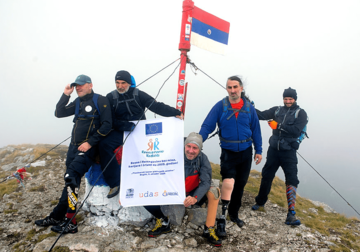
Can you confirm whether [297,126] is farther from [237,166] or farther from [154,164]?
[154,164]

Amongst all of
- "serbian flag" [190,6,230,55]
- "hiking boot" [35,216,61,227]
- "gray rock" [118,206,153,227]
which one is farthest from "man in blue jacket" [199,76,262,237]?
"hiking boot" [35,216,61,227]

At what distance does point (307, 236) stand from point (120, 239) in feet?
14.4

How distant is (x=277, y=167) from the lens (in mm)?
6184

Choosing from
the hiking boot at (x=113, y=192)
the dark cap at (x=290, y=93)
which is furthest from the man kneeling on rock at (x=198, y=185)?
the dark cap at (x=290, y=93)

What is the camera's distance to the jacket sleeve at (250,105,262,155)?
16.6 feet

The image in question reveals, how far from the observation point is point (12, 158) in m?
12.3

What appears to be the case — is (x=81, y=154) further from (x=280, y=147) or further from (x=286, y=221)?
(x=286, y=221)

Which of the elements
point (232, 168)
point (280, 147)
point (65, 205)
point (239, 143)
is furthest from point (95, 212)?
point (280, 147)

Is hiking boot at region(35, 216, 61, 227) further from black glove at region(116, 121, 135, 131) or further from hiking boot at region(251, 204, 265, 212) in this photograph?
hiking boot at region(251, 204, 265, 212)

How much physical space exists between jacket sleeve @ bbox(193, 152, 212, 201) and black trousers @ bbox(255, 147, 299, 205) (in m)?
2.50

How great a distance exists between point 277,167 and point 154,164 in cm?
375

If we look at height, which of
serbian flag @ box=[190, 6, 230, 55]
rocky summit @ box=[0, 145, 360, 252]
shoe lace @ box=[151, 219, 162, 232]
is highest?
serbian flag @ box=[190, 6, 230, 55]

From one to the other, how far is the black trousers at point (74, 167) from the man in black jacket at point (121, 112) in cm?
32

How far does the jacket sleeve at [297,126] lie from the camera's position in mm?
5645
